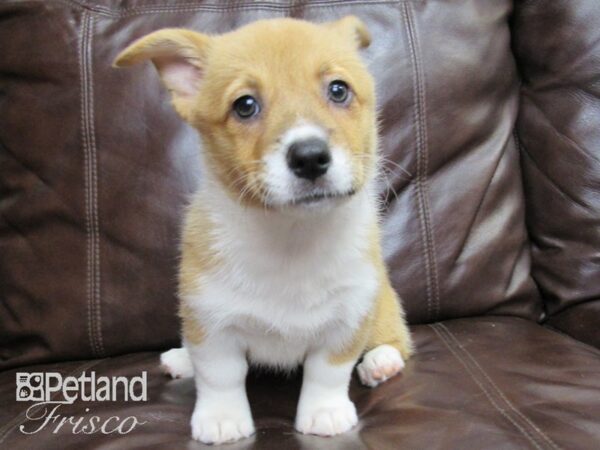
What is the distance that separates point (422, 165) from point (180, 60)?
780 mm

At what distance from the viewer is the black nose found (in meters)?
1.13

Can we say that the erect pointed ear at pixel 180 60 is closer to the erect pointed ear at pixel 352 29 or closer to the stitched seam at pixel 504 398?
the erect pointed ear at pixel 352 29

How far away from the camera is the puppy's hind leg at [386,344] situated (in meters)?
1.52

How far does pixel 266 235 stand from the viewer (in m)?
1.36

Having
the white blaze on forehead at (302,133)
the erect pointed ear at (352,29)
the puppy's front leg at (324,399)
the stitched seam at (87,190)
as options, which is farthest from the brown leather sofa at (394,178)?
the white blaze on forehead at (302,133)

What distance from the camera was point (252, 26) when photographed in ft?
4.60

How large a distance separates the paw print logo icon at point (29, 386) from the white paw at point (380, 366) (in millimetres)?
754

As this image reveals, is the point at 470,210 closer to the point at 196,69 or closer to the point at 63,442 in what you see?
the point at 196,69

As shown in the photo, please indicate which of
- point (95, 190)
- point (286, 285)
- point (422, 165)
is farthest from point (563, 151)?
point (95, 190)

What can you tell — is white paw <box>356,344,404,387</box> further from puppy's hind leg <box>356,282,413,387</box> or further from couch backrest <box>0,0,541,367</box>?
couch backrest <box>0,0,541,367</box>

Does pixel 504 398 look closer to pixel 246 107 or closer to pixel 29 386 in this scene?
pixel 246 107

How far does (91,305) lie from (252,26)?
88 centimetres

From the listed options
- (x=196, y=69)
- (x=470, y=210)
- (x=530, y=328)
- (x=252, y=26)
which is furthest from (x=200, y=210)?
(x=530, y=328)

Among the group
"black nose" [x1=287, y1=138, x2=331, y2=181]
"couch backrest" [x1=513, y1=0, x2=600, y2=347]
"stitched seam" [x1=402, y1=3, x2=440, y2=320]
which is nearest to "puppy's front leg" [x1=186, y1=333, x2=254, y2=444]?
"black nose" [x1=287, y1=138, x2=331, y2=181]
